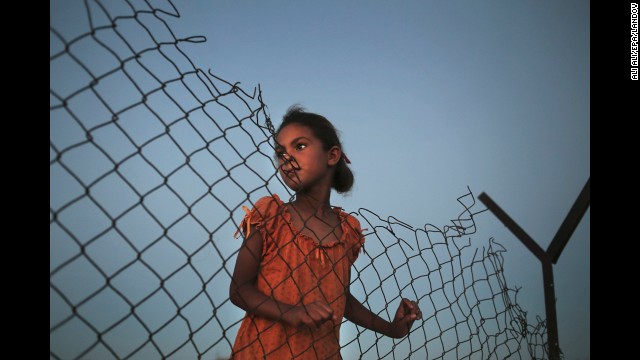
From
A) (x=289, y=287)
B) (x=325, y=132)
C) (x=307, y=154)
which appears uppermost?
(x=325, y=132)

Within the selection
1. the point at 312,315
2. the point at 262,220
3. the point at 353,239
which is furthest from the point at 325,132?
the point at 312,315

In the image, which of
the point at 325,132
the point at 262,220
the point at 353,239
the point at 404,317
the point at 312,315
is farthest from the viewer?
the point at 325,132

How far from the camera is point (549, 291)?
5.52 feet

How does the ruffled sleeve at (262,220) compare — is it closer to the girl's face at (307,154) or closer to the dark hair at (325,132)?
the girl's face at (307,154)

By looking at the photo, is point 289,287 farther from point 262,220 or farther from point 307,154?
point 307,154

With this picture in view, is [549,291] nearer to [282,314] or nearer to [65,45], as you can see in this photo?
[282,314]

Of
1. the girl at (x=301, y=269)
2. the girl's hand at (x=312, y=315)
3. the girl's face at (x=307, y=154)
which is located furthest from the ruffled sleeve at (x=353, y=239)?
the girl's hand at (x=312, y=315)

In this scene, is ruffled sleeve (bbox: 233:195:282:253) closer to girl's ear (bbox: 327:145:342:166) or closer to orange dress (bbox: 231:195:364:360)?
orange dress (bbox: 231:195:364:360)

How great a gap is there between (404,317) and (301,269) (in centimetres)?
41

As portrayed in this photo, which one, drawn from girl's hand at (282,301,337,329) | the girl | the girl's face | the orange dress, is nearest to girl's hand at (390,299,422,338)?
the girl

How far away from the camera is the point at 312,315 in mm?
1284

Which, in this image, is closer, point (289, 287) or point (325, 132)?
point (289, 287)

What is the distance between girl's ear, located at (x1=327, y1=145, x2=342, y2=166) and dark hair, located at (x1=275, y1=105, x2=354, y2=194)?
0.02 meters
